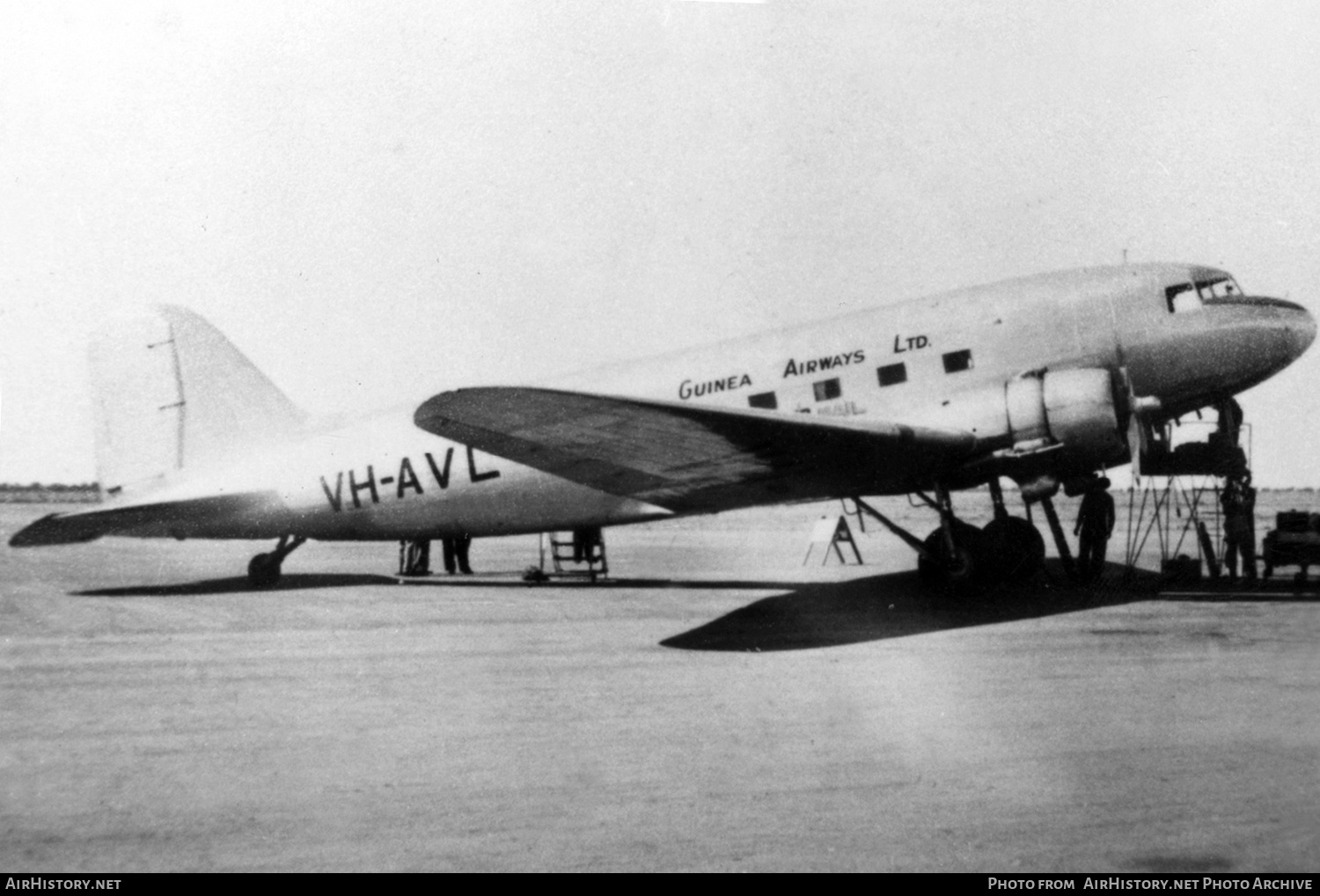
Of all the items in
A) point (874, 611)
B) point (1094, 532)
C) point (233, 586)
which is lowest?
point (874, 611)

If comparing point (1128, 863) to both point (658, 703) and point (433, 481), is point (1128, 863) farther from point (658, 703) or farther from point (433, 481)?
point (433, 481)

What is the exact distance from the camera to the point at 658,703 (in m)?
6.40

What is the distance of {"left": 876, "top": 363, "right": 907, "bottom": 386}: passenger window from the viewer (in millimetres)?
11391

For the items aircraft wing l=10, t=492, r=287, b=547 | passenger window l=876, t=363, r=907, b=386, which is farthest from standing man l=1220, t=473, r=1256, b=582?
aircraft wing l=10, t=492, r=287, b=547

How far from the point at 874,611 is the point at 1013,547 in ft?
7.38

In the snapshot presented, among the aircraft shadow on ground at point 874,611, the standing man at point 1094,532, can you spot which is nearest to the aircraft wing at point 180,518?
the aircraft shadow on ground at point 874,611

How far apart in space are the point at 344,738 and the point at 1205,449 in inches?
452

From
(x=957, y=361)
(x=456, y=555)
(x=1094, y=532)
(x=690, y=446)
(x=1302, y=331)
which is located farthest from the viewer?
(x=456, y=555)

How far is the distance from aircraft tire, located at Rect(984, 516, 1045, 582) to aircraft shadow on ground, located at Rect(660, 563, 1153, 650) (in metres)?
0.28

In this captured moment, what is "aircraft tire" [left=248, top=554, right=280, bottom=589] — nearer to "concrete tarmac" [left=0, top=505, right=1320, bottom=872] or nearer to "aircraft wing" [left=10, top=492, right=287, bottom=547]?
"aircraft wing" [left=10, top=492, right=287, bottom=547]

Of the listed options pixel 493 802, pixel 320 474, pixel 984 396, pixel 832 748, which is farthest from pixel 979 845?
pixel 320 474

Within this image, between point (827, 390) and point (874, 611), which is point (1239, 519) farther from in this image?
point (827, 390)

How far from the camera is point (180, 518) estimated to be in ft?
44.0

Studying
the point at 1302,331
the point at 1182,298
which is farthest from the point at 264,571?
the point at 1302,331
